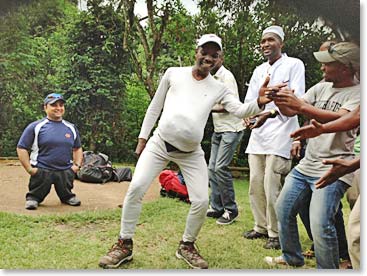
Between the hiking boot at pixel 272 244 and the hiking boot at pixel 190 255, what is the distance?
1.18 feet

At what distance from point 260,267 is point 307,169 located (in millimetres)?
524

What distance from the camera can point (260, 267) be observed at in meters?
2.36

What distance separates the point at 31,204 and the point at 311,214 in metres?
1.37

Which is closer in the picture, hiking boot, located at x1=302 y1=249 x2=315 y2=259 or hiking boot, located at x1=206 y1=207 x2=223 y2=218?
hiking boot, located at x1=302 y1=249 x2=315 y2=259

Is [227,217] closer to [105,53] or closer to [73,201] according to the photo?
[73,201]

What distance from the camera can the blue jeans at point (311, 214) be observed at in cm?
214

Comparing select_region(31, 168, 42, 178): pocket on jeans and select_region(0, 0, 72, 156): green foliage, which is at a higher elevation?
select_region(0, 0, 72, 156): green foliage

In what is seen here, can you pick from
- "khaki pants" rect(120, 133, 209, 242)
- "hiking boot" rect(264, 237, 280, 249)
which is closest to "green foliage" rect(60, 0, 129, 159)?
"khaki pants" rect(120, 133, 209, 242)

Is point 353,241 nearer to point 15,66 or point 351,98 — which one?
point 351,98

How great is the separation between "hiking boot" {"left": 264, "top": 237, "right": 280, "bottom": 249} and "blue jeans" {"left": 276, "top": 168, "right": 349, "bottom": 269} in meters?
0.14

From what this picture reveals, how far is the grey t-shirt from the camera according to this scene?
220 centimetres

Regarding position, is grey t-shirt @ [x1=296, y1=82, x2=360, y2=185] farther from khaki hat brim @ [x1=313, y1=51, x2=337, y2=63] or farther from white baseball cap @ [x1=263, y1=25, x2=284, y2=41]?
white baseball cap @ [x1=263, y1=25, x2=284, y2=41]

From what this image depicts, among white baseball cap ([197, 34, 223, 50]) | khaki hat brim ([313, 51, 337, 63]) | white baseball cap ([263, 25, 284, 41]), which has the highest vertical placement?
white baseball cap ([263, 25, 284, 41])

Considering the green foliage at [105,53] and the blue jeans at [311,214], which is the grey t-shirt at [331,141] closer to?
the blue jeans at [311,214]
